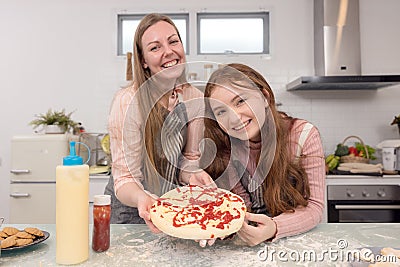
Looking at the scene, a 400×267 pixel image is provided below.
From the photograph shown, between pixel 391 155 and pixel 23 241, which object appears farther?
pixel 391 155

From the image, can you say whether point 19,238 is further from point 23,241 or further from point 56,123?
point 56,123

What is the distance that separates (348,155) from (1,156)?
2648 millimetres

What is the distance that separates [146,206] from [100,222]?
0.13 metres

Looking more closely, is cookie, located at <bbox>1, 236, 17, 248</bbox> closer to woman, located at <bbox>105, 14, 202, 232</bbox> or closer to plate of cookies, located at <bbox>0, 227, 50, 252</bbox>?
plate of cookies, located at <bbox>0, 227, 50, 252</bbox>

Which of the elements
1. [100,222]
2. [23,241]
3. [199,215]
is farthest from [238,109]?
[23,241]

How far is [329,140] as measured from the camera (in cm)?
302

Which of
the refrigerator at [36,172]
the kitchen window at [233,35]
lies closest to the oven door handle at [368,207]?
the kitchen window at [233,35]

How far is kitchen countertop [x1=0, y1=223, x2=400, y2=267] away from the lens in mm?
901

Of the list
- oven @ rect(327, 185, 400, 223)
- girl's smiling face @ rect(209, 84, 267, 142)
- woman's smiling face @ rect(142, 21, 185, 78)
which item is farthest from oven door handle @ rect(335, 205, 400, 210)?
woman's smiling face @ rect(142, 21, 185, 78)

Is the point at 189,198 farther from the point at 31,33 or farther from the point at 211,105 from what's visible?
the point at 31,33

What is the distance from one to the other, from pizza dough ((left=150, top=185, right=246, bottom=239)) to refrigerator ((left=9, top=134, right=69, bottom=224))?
1838 mm

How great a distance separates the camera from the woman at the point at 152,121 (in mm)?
1124

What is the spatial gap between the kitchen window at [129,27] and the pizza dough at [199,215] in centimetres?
229

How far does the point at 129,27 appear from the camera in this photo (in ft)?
10.3
